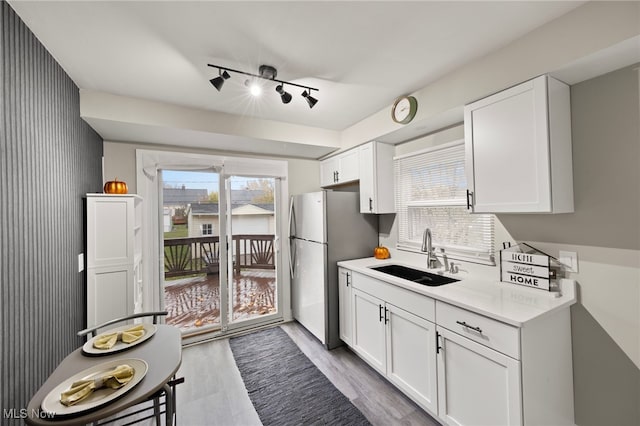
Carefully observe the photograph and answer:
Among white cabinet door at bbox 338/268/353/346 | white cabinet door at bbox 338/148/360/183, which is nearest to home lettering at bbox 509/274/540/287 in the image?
white cabinet door at bbox 338/268/353/346

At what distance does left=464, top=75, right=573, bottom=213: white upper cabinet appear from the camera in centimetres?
155

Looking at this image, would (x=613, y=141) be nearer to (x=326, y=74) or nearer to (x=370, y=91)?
(x=370, y=91)

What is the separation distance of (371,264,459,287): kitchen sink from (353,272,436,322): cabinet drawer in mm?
231

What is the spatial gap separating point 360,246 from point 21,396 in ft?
9.03

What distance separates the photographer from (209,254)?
10.9ft

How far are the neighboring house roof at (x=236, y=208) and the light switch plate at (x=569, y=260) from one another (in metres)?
2.98

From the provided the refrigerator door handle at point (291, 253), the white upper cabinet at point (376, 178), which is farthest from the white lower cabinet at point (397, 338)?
the refrigerator door handle at point (291, 253)

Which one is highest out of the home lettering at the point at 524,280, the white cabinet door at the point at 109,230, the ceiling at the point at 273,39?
the ceiling at the point at 273,39

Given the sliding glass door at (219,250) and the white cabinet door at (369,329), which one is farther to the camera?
the sliding glass door at (219,250)

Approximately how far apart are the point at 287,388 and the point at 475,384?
4.85ft

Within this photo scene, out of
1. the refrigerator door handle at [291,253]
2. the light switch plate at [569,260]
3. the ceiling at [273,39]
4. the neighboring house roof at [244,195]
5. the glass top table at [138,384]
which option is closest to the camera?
the glass top table at [138,384]

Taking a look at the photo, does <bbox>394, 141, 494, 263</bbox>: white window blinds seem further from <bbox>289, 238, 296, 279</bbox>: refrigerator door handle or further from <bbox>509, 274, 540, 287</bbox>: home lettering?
<bbox>289, 238, 296, 279</bbox>: refrigerator door handle

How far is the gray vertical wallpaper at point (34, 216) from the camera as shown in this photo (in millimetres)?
1244

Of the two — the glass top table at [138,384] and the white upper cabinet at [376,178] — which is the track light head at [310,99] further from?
the glass top table at [138,384]
